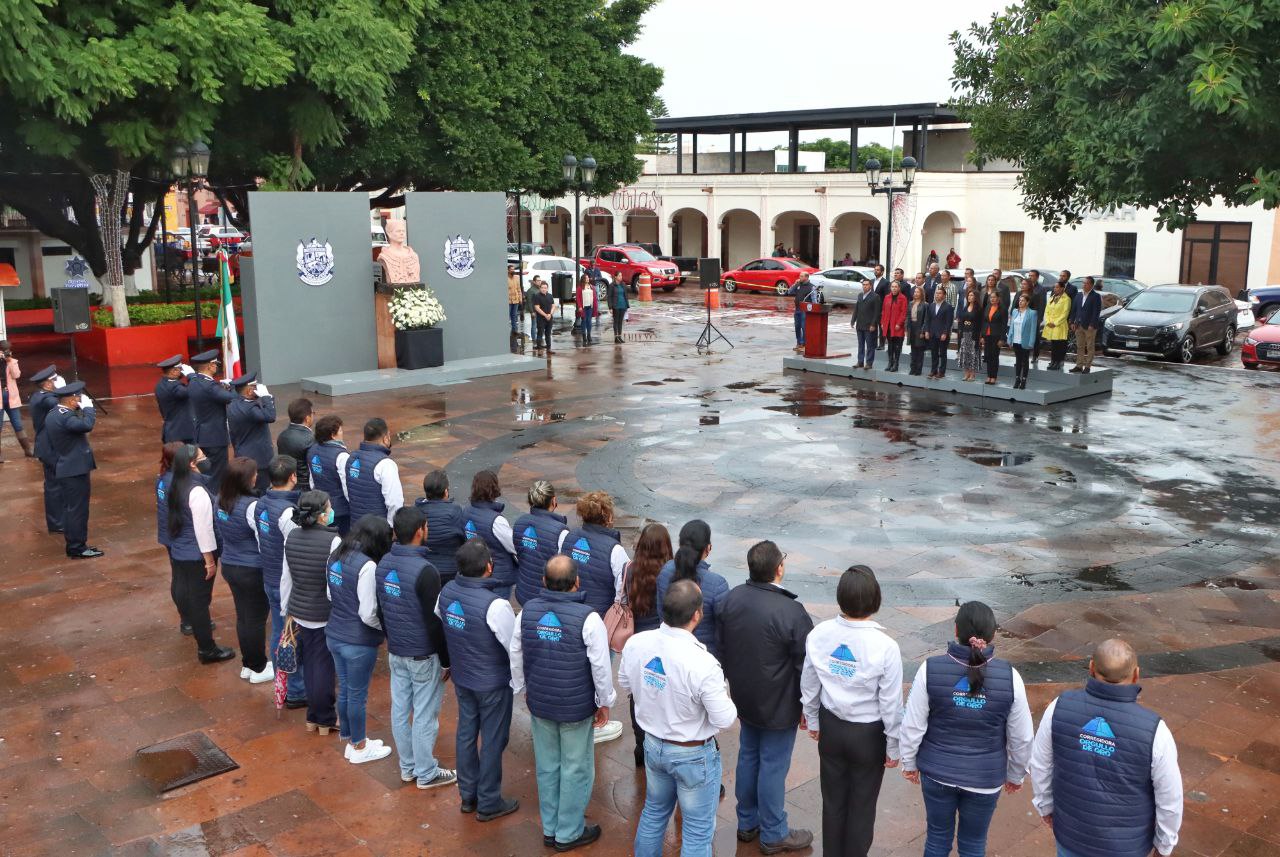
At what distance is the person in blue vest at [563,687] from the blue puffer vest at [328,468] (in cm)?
347

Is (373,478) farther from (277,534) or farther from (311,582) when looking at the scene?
(311,582)

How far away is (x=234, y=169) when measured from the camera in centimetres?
2692

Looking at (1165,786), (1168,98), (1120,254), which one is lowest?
(1165,786)

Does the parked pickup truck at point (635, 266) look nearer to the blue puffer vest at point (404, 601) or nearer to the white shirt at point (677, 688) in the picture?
the blue puffer vest at point (404, 601)

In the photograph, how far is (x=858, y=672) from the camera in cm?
516

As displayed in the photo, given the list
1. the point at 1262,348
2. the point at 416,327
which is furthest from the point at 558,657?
the point at 1262,348

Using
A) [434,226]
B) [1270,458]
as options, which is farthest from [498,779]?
[434,226]

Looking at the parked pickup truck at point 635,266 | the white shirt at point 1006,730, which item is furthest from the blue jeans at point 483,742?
the parked pickup truck at point 635,266

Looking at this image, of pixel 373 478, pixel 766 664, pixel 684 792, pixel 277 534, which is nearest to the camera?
pixel 684 792

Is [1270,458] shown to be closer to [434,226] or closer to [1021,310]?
[1021,310]

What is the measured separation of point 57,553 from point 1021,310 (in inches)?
552

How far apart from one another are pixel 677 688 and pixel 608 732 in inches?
85.2

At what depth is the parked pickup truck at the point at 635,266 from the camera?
40156 millimetres

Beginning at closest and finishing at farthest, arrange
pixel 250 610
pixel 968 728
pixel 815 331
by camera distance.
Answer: pixel 968 728 → pixel 250 610 → pixel 815 331
